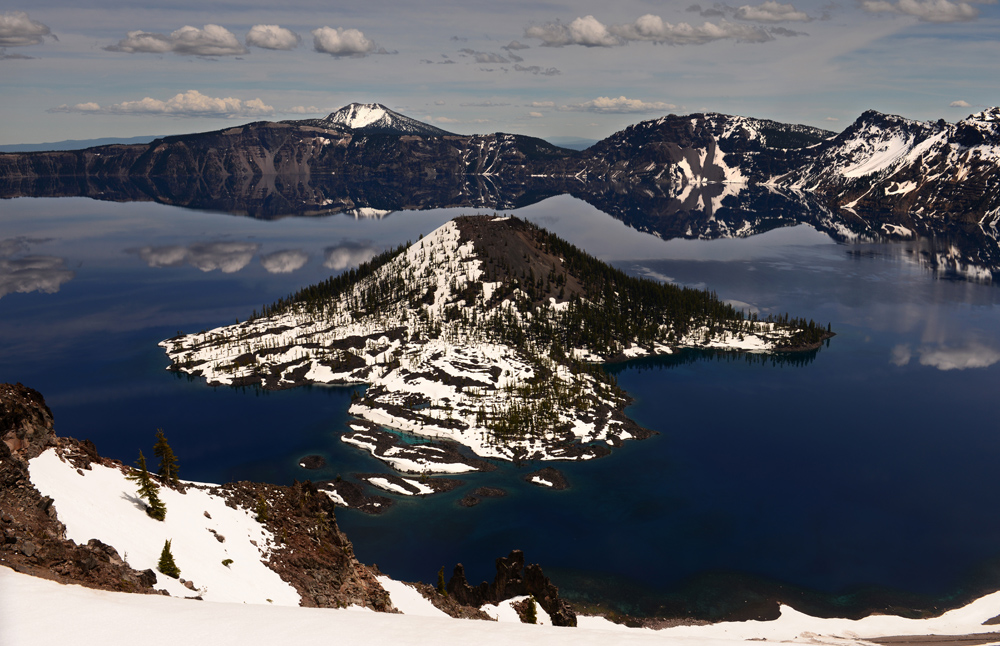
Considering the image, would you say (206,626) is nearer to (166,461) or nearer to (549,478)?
(166,461)

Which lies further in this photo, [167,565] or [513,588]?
[513,588]

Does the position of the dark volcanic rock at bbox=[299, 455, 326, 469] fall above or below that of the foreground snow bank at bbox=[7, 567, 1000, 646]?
below

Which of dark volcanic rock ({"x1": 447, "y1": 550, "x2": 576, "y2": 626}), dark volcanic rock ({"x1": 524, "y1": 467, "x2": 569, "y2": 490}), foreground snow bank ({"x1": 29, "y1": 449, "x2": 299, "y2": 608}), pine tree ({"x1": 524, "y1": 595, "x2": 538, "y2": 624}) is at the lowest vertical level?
dark volcanic rock ({"x1": 524, "y1": 467, "x2": 569, "y2": 490})

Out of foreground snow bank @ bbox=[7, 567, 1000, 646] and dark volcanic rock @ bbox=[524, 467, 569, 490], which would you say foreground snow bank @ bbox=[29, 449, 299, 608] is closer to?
foreground snow bank @ bbox=[7, 567, 1000, 646]

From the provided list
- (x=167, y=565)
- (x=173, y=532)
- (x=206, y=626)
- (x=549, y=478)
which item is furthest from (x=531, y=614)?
(x=549, y=478)

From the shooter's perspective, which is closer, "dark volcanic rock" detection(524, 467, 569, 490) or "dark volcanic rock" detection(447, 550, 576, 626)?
"dark volcanic rock" detection(447, 550, 576, 626)

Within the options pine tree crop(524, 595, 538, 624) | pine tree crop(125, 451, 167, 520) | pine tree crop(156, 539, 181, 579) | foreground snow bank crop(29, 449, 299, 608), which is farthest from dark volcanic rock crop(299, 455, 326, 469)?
pine tree crop(156, 539, 181, 579)

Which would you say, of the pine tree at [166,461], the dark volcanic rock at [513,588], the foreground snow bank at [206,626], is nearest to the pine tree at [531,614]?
the dark volcanic rock at [513,588]

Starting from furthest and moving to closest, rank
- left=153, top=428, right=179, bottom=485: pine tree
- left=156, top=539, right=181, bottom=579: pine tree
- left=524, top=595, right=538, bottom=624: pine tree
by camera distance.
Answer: left=524, top=595, right=538, bottom=624: pine tree
left=153, top=428, right=179, bottom=485: pine tree
left=156, top=539, right=181, bottom=579: pine tree
